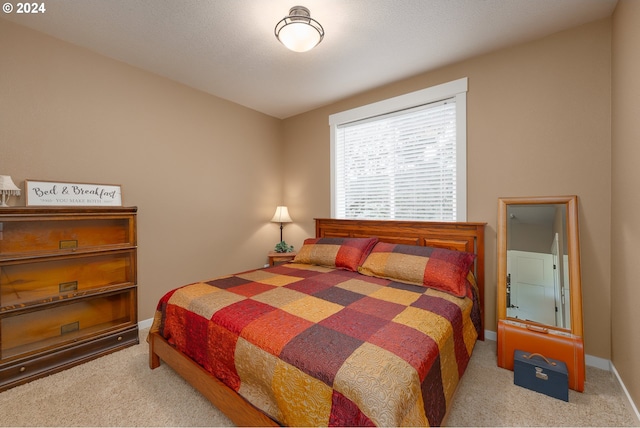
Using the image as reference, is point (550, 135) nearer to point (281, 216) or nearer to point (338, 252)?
point (338, 252)

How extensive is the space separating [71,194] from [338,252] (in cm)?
242

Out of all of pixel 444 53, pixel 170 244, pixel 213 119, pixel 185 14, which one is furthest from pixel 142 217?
pixel 444 53

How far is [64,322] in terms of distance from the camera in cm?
220

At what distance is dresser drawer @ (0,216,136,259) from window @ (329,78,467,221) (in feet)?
7.62

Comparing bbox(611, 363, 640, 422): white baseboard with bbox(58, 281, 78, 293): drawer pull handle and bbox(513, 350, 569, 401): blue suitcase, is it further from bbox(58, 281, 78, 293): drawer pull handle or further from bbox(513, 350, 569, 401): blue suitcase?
bbox(58, 281, 78, 293): drawer pull handle

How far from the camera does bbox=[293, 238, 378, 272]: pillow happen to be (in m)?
2.69

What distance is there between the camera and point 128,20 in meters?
2.01

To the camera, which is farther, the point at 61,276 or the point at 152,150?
the point at 152,150

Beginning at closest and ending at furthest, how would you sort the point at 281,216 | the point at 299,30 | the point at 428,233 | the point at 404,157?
the point at 299,30 < the point at 428,233 < the point at 404,157 < the point at 281,216

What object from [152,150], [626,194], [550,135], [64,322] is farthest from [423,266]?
[64,322]

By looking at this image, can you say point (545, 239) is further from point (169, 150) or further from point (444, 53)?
point (169, 150)

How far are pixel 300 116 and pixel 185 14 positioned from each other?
2.12 m

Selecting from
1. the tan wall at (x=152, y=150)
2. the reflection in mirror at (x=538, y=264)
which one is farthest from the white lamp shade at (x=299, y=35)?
the reflection in mirror at (x=538, y=264)

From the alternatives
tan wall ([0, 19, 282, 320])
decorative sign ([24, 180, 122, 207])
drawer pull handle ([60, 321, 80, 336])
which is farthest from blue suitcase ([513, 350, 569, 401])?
decorative sign ([24, 180, 122, 207])
